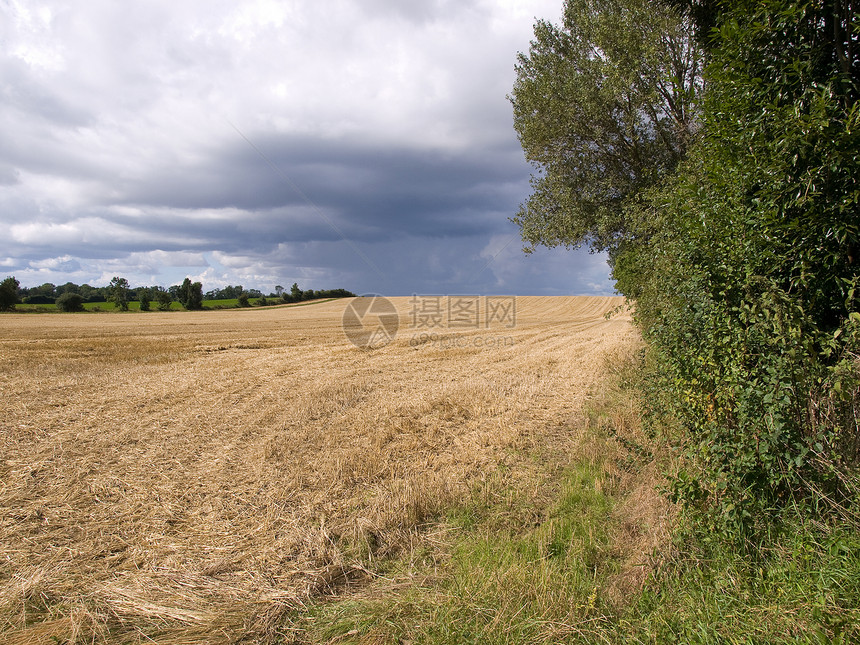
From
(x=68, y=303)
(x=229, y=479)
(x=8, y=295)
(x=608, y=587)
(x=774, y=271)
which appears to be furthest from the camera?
(x=68, y=303)

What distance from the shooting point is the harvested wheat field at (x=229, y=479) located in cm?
369

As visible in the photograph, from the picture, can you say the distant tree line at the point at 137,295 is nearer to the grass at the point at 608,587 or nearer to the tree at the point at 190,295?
the tree at the point at 190,295

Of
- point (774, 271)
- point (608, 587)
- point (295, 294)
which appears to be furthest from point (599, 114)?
point (295, 294)

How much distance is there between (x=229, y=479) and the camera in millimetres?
6129

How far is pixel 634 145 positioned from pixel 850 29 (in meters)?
12.7

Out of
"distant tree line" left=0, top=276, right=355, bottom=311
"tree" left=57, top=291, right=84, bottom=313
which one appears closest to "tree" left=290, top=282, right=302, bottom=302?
"distant tree line" left=0, top=276, right=355, bottom=311

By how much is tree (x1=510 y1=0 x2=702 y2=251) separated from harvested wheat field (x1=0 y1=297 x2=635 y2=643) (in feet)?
21.6

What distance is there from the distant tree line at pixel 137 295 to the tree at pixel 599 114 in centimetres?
8203

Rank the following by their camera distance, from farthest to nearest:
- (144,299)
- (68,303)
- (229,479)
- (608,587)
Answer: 1. (144,299)
2. (68,303)
3. (229,479)
4. (608,587)

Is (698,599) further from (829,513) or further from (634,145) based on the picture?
(634,145)

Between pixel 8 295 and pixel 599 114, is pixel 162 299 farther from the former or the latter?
pixel 599 114

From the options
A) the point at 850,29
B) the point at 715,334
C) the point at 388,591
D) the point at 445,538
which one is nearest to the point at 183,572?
the point at 388,591

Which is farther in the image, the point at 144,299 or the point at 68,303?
the point at 144,299

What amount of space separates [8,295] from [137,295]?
21532 millimetres
